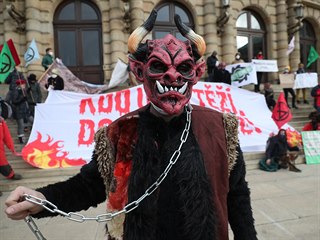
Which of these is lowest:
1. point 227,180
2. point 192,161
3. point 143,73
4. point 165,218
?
point 165,218

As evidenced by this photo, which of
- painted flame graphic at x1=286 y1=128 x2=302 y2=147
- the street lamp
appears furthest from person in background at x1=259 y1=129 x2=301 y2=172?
the street lamp

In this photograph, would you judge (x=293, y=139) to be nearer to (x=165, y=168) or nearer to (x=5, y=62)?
(x=165, y=168)

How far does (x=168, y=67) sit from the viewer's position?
4.64 ft

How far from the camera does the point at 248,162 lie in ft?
23.0

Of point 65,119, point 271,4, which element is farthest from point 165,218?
point 271,4

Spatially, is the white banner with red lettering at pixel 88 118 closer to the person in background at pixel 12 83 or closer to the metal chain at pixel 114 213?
the person in background at pixel 12 83

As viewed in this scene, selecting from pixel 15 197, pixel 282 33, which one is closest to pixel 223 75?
pixel 282 33

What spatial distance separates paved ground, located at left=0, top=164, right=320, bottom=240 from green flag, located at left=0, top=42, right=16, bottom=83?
3272 mm

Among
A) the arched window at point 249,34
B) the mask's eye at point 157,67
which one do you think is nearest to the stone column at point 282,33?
the arched window at point 249,34

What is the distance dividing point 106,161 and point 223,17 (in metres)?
13.1

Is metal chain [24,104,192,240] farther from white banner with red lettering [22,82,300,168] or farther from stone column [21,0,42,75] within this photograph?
stone column [21,0,42,75]

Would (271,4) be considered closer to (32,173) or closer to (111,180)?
(32,173)

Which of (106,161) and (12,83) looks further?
(12,83)

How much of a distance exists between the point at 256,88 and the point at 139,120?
11.2 metres
